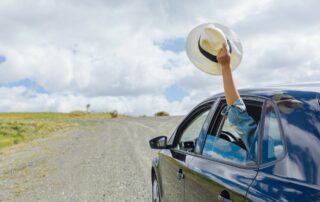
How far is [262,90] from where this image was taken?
297 cm

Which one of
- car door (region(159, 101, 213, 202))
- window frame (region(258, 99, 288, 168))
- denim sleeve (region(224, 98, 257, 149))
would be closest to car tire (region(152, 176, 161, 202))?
car door (region(159, 101, 213, 202))

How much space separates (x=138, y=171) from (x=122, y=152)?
419cm

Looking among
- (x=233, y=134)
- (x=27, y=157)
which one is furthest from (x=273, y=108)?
(x=27, y=157)

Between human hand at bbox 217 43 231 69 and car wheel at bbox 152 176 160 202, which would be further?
car wheel at bbox 152 176 160 202

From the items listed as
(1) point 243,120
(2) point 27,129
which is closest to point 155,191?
(1) point 243,120

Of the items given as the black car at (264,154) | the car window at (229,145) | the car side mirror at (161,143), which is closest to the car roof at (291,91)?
the black car at (264,154)

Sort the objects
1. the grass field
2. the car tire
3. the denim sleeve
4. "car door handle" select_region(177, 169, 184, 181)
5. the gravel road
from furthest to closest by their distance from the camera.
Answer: the grass field < the gravel road < the car tire < "car door handle" select_region(177, 169, 184, 181) < the denim sleeve

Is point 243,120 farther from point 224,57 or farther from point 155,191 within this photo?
point 155,191

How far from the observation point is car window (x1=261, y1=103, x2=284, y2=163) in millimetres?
2469

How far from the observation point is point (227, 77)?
9.84 ft

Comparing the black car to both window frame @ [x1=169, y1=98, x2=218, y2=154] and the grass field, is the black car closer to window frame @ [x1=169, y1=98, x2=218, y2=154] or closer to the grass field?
window frame @ [x1=169, y1=98, x2=218, y2=154]

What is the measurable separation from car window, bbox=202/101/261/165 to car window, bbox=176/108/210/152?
0.39 metres

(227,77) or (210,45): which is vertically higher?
(210,45)

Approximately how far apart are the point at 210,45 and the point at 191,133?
1.66m
